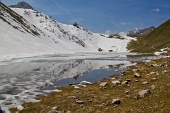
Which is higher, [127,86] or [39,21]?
[39,21]

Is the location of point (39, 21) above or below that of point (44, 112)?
above

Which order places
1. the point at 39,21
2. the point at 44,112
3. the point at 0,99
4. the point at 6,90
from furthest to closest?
the point at 39,21 < the point at 6,90 < the point at 0,99 < the point at 44,112

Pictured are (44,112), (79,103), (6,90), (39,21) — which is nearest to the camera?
A: (44,112)

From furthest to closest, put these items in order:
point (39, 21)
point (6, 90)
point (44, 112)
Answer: point (39, 21) < point (6, 90) < point (44, 112)

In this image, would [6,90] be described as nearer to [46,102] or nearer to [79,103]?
[46,102]

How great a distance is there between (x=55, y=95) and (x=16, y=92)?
4.62m

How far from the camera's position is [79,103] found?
14984mm

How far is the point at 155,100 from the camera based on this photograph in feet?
46.4

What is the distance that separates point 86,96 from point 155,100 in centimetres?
622

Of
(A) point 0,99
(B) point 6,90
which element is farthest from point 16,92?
(A) point 0,99

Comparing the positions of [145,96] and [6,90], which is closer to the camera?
[145,96]

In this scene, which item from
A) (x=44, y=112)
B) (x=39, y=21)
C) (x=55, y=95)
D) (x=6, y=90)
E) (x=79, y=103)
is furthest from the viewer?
(x=39, y=21)

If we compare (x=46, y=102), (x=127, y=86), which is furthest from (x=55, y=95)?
(x=127, y=86)

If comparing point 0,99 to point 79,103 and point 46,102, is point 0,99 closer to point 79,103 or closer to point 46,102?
point 46,102
